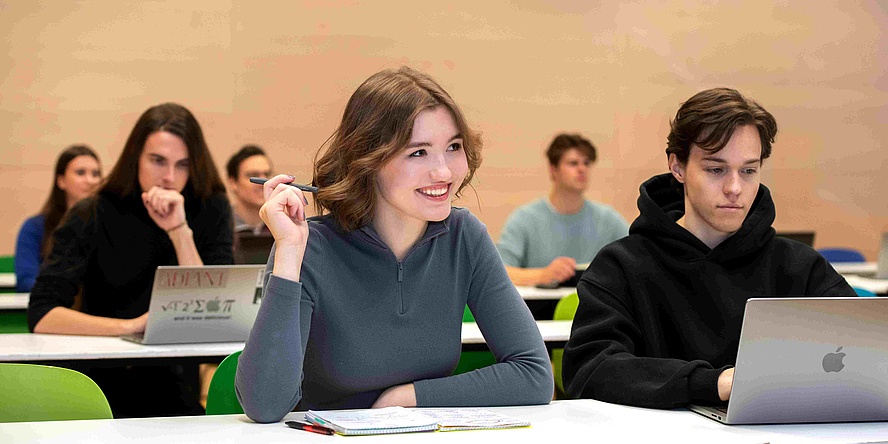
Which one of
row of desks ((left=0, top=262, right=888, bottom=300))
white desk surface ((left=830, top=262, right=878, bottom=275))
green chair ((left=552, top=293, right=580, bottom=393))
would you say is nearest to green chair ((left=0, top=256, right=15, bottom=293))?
row of desks ((left=0, top=262, right=888, bottom=300))

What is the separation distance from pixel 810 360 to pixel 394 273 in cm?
78

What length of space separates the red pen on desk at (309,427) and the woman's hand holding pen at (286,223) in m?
0.25

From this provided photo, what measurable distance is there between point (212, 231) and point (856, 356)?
7.43 feet

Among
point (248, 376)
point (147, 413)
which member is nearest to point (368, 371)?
point (248, 376)

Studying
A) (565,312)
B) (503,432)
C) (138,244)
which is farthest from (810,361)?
(138,244)

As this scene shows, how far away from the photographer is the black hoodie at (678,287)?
82.8 inches

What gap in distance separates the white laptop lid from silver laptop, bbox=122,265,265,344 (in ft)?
4.71

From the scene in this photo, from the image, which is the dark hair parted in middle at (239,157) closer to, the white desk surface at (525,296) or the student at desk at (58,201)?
the student at desk at (58,201)

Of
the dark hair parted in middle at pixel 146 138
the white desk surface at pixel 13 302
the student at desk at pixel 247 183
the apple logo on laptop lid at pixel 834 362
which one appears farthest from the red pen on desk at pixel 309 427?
the student at desk at pixel 247 183

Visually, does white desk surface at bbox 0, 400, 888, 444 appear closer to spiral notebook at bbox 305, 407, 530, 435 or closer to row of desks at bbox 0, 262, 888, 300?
spiral notebook at bbox 305, 407, 530, 435

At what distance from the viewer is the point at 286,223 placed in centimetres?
178

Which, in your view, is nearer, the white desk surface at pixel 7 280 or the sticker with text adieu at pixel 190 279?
the sticker with text adieu at pixel 190 279

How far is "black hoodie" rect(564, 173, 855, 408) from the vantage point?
82.8 inches

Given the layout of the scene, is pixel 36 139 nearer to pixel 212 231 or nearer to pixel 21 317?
pixel 21 317
